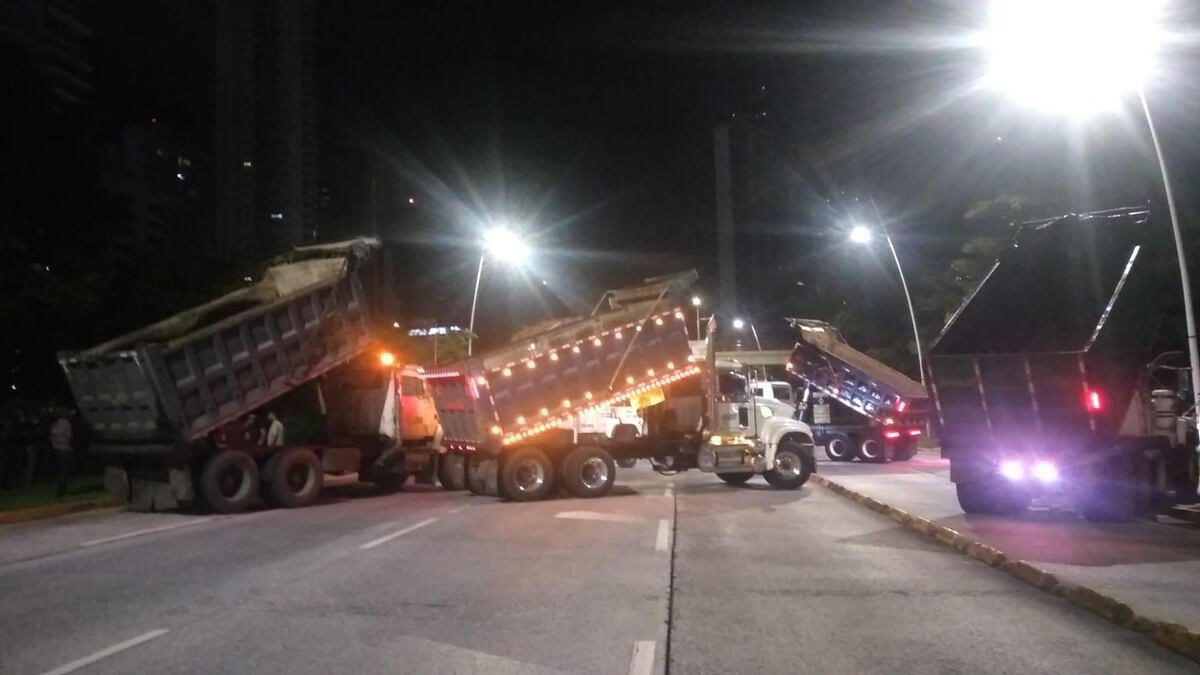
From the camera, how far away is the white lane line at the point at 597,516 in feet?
57.6

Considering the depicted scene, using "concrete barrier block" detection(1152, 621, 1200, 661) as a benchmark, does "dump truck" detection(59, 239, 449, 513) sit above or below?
above

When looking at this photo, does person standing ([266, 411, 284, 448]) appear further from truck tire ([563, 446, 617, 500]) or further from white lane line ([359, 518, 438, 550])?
truck tire ([563, 446, 617, 500])

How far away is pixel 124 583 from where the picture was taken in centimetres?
1177

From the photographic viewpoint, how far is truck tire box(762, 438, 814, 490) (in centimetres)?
2364

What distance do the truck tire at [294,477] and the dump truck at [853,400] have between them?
16.7 m

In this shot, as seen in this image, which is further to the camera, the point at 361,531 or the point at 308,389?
the point at 308,389

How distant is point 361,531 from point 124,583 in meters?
4.91

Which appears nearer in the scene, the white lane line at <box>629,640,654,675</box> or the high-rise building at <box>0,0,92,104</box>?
the white lane line at <box>629,640,654,675</box>

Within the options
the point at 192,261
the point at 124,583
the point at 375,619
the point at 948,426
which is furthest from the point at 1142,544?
the point at 192,261

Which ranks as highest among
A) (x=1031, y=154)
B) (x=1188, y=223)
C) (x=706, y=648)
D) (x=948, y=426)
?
(x=1031, y=154)

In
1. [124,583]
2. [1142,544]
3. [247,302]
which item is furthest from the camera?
[247,302]

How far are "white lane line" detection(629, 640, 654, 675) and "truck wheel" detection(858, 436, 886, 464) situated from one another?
27.9m

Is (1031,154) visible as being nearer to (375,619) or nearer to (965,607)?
(965,607)

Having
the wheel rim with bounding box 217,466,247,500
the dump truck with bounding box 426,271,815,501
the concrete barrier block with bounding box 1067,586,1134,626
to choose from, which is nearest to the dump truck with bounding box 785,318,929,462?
the dump truck with bounding box 426,271,815,501
